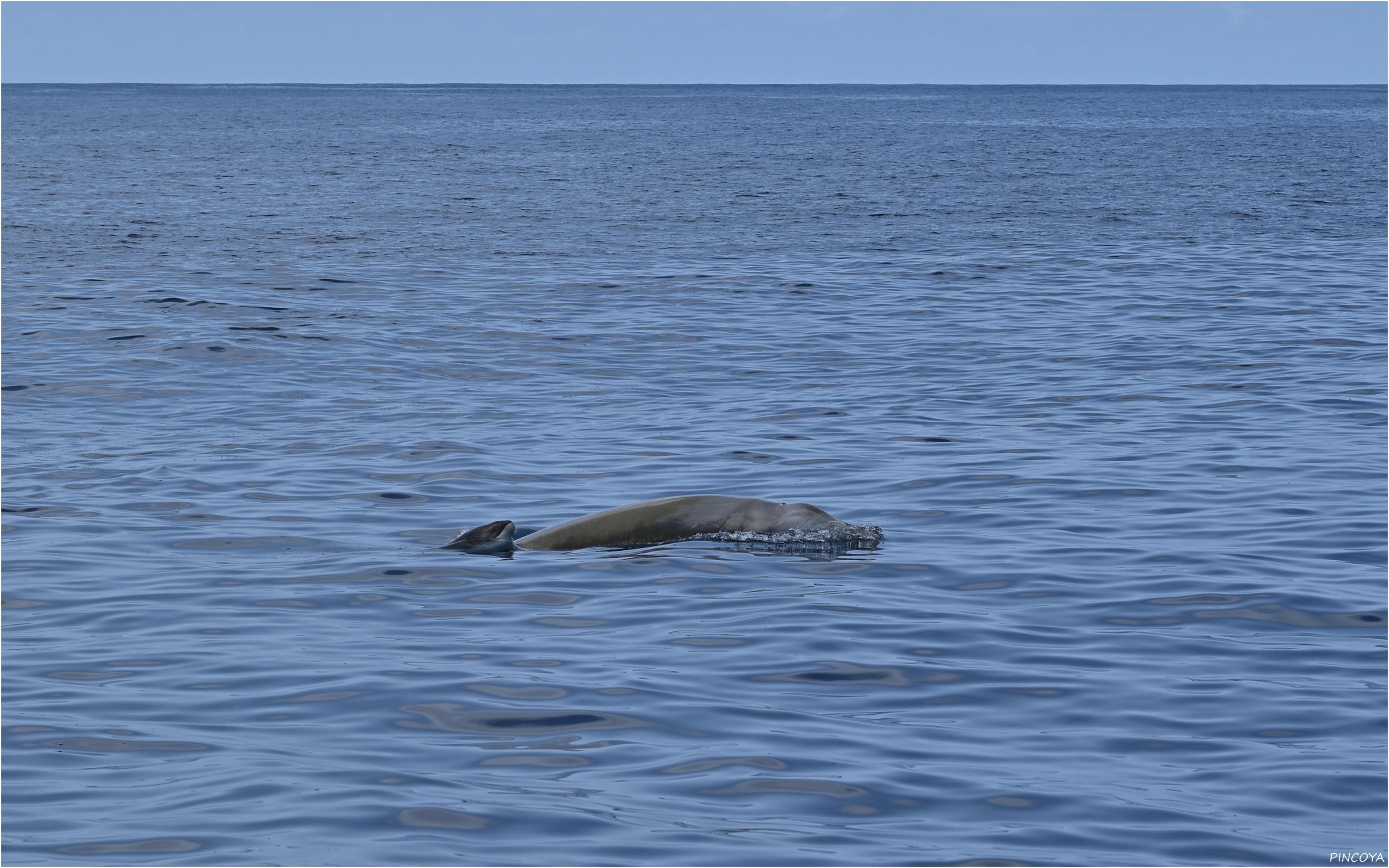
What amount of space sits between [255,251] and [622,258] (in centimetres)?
873

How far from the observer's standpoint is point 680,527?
14445mm

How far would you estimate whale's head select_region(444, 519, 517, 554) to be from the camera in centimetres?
1397

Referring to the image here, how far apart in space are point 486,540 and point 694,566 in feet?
5.90

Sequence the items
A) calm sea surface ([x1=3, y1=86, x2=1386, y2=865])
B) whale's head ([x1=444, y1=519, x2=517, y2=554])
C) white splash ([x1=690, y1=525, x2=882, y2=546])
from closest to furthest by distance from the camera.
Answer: calm sea surface ([x1=3, y1=86, x2=1386, y2=865]), whale's head ([x1=444, y1=519, x2=517, y2=554]), white splash ([x1=690, y1=525, x2=882, y2=546])

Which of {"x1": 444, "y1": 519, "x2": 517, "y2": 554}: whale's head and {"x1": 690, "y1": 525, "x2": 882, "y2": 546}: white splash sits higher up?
{"x1": 444, "y1": 519, "x2": 517, "y2": 554}: whale's head

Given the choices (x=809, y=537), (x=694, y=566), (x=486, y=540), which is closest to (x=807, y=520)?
(x=809, y=537)

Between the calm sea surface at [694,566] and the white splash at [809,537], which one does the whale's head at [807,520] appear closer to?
the white splash at [809,537]

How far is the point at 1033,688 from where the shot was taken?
10266 millimetres

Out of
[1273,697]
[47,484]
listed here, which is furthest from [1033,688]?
[47,484]

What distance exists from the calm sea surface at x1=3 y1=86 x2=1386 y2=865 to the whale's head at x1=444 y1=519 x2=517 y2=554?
0.22m

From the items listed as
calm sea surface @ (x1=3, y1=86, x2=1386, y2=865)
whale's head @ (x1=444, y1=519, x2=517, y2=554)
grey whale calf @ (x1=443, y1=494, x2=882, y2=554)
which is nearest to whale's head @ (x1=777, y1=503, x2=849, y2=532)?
grey whale calf @ (x1=443, y1=494, x2=882, y2=554)

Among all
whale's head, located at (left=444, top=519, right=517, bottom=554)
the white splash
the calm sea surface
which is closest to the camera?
the calm sea surface

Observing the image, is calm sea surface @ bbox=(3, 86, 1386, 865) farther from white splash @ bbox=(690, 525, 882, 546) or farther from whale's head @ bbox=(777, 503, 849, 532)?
whale's head @ bbox=(777, 503, 849, 532)

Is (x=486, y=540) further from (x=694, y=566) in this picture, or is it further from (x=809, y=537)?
(x=809, y=537)
